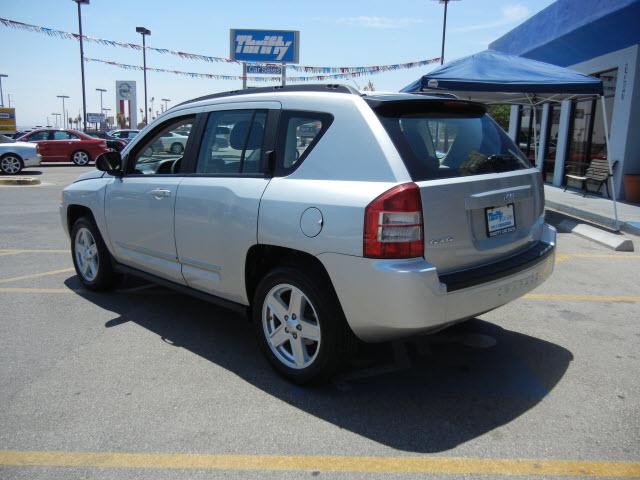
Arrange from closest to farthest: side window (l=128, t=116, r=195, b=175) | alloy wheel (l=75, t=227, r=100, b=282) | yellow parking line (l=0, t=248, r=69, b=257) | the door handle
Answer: the door handle → side window (l=128, t=116, r=195, b=175) → alloy wheel (l=75, t=227, r=100, b=282) → yellow parking line (l=0, t=248, r=69, b=257)

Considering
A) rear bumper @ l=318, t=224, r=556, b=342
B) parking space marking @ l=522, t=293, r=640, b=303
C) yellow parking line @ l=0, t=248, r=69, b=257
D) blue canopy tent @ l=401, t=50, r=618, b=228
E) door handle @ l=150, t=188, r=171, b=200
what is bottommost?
yellow parking line @ l=0, t=248, r=69, b=257

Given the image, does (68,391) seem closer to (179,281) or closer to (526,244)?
(179,281)

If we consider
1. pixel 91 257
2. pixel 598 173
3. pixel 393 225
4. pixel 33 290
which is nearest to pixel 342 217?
pixel 393 225

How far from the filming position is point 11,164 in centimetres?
1867

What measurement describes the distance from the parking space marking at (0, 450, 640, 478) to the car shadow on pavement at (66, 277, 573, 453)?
0.54 feet

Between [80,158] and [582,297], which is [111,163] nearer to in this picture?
[582,297]

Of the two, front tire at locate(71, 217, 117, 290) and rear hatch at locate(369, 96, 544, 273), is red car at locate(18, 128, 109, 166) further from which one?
rear hatch at locate(369, 96, 544, 273)

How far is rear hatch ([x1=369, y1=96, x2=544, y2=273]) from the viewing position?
3062mm

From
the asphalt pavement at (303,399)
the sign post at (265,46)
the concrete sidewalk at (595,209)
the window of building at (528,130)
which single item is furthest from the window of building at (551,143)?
the sign post at (265,46)

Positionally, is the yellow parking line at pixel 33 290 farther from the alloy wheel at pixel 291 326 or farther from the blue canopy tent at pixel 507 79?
the blue canopy tent at pixel 507 79

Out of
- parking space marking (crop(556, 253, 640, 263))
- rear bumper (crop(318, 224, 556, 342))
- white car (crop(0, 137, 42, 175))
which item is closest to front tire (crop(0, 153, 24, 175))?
white car (crop(0, 137, 42, 175))

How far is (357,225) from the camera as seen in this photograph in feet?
9.71

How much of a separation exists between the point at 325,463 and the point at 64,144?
75.3 feet

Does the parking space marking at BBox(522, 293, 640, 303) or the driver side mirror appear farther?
the parking space marking at BBox(522, 293, 640, 303)
